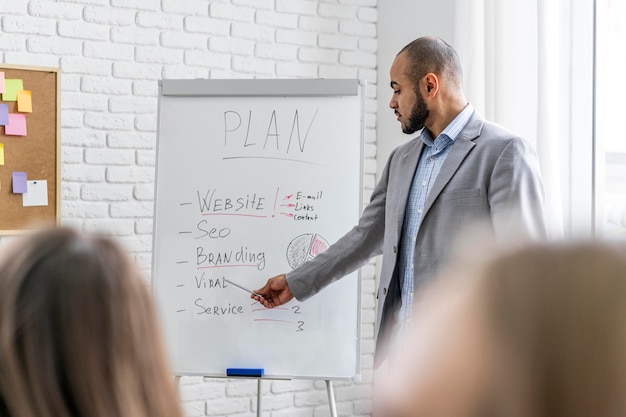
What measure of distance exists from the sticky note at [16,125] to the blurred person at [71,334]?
109 inches

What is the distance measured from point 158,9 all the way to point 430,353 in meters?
3.36

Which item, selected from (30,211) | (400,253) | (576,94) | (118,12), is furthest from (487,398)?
(118,12)

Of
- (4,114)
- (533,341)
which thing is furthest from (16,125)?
(533,341)

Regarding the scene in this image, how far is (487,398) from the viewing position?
1.68ft

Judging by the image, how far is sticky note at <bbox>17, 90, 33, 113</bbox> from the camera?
131 inches

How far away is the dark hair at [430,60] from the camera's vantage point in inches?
106

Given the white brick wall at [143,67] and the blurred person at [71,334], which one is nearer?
the blurred person at [71,334]

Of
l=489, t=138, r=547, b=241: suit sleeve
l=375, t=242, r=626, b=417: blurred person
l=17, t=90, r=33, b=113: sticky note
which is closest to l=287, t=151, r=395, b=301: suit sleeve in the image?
l=489, t=138, r=547, b=241: suit sleeve

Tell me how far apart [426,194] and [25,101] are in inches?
67.5

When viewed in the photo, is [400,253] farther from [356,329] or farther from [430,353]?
[430,353]

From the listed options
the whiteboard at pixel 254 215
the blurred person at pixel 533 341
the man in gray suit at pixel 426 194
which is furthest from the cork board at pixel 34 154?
the blurred person at pixel 533 341

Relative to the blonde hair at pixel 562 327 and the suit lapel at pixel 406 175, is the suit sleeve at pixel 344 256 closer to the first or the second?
the suit lapel at pixel 406 175

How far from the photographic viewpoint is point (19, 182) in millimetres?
3334

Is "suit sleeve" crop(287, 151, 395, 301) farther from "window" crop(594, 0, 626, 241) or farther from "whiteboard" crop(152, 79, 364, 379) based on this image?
"window" crop(594, 0, 626, 241)
